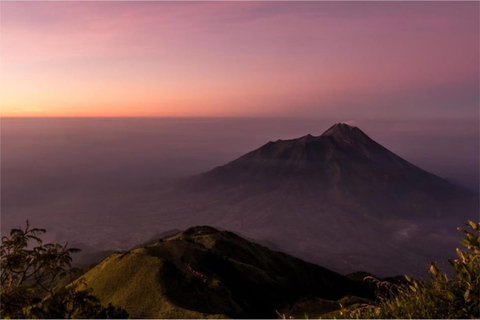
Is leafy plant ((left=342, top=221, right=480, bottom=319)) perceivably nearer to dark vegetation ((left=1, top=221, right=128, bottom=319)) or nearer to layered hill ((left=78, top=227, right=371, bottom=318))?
dark vegetation ((left=1, top=221, right=128, bottom=319))

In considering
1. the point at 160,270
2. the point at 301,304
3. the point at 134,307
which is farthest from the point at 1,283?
the point at 301,304

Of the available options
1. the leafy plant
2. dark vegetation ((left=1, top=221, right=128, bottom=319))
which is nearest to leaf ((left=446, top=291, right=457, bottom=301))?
the leafy plant

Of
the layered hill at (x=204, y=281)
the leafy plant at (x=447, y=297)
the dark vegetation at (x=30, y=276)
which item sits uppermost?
the leafy plant at (x=447, y=297)

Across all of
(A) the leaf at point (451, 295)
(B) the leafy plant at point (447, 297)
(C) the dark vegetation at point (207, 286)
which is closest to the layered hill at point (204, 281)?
(C) the dark vegetation at point (207, 286)

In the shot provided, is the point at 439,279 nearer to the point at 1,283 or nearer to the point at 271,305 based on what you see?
the point at 1,283

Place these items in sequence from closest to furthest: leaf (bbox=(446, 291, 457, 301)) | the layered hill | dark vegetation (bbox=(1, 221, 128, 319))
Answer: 1. leaf (bbox=(446, 291, 457, 301))
2. dark vegetation (bbox=(1, 221, 128, 319))
3. the layered hill

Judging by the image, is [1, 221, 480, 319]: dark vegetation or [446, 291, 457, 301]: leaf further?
[1, 221, 480, 319]: dark vegetation

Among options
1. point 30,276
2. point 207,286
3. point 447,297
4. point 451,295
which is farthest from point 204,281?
point 451,295

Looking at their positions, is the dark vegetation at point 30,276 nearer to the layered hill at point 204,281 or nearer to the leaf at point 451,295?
the leaf at point 451,295
